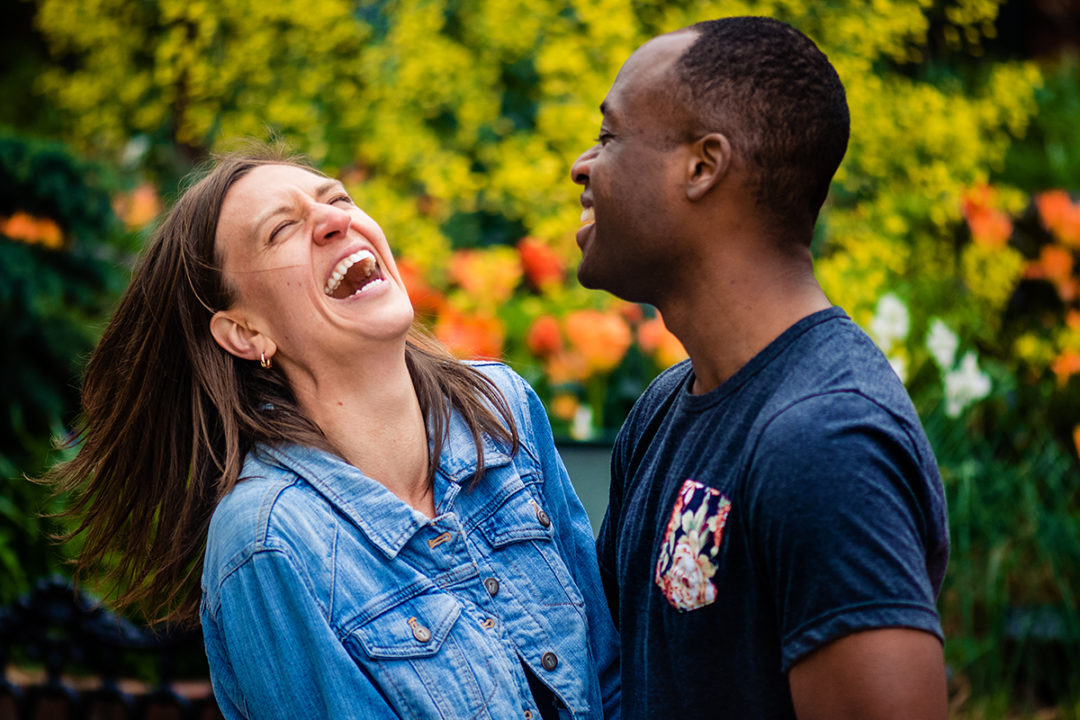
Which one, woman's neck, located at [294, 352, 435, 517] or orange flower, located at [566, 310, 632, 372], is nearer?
woman's neck, located at [294, 352, 435, 517]

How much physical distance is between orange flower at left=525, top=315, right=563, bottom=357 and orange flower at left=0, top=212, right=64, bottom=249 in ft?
8.24

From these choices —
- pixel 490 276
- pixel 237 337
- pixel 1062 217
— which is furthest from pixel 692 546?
pixel 1062 217

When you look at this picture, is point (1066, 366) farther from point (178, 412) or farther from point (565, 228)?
point (178, 412)

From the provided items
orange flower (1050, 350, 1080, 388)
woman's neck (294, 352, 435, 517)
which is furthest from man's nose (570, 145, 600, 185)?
orange flower (1050, 350, 1080, 388)

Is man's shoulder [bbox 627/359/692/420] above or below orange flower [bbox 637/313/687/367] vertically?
above

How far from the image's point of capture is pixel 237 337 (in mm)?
2098

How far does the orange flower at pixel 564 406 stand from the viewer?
13.6ft

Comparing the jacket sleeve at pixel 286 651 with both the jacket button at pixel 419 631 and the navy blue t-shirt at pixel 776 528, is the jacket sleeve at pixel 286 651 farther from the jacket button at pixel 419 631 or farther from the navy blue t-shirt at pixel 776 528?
the navy blue t-shirt at pixel 776 528

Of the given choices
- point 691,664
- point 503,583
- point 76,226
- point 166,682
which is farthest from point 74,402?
point 691,664

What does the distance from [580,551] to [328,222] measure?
2.80 ft

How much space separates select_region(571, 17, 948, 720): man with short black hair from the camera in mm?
1206

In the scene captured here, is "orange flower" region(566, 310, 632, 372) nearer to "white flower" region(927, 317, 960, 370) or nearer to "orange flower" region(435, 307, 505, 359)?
"orange flower" region(435, 307, 505, 359)

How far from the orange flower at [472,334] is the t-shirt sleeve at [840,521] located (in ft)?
7.68

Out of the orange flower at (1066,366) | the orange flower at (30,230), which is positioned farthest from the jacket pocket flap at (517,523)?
the orange flower at (30,230)
